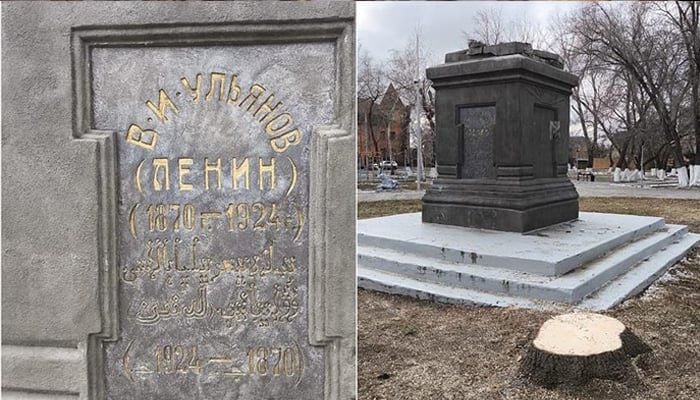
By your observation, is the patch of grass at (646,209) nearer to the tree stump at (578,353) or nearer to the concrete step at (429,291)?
the concrete step at (429,291)

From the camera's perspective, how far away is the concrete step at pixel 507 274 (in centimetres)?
459

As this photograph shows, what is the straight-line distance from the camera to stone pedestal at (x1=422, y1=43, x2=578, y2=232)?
6.62 meters

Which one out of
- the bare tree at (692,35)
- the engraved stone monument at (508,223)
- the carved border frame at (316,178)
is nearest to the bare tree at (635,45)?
the bare tree at (692,35)

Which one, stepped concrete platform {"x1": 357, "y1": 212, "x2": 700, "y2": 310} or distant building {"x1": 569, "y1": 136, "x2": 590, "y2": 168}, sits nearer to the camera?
stepped concrete platform {"x1": 357, "y1": 212, "x2": 700, "y2": 310}

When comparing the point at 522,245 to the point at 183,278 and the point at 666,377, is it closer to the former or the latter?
the point at 666,377

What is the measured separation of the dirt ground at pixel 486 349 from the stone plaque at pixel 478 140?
8.34ft

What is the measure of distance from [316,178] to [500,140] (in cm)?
517

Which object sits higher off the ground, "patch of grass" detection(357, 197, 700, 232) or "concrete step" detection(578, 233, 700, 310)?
"patch of grass" detection(357, 197, 700, 232)

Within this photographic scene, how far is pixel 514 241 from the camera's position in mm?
5914

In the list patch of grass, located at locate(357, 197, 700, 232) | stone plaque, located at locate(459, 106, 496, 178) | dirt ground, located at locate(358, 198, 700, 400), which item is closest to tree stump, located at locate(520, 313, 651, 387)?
dirt ground, located at locate(358, 198, 700, 400)

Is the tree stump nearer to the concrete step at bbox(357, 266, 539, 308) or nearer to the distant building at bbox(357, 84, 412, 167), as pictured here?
the concrete step at bbox(357, 266, 539, 308)

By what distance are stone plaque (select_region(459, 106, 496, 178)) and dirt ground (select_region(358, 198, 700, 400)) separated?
8.34 ft

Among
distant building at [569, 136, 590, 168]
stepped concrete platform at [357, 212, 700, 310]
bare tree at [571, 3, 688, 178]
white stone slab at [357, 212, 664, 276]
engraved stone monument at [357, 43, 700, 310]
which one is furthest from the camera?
distant building at [569, 136, 590, 168]

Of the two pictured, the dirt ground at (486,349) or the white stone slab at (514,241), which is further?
the white stone slab at (514,241)
